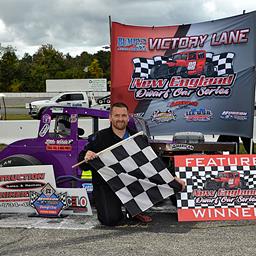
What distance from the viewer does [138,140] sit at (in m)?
4.95

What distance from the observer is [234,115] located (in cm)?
737

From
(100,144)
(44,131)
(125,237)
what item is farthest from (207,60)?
(125,237)

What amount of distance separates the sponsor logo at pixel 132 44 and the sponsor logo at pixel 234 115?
6.12 ft

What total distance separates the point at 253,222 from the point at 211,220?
487 millimetres

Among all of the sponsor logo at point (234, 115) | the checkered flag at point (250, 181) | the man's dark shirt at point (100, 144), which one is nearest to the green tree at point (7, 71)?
the sponsor logo at point (234, 115)

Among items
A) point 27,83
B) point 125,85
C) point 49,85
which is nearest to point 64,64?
point 27,83

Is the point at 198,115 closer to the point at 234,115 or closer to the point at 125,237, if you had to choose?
the point at 234,115

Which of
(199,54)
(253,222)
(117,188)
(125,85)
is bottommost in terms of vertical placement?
(253,222)

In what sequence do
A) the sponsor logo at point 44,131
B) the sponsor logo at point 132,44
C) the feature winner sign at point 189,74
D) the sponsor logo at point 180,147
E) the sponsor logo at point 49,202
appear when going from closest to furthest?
the sponsor logo at point 49,202 < the sponsor logo at point 180,147 < the sponsor logo at point 44,131 < the feature winner sign at point 189,74 < the sponsor logo at point 132,44

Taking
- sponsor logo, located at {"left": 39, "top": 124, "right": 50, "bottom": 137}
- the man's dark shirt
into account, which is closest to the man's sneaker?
the man's dark shirt

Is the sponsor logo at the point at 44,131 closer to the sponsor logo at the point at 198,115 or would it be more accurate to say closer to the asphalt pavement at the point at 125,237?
the asphalt pavement at the point at 125,237

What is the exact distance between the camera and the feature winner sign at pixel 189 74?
7.25 m

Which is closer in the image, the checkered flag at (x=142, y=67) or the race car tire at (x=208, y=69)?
the race car tire at (x=208, y=69)

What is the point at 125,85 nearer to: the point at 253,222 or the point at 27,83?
the point at 253,222
